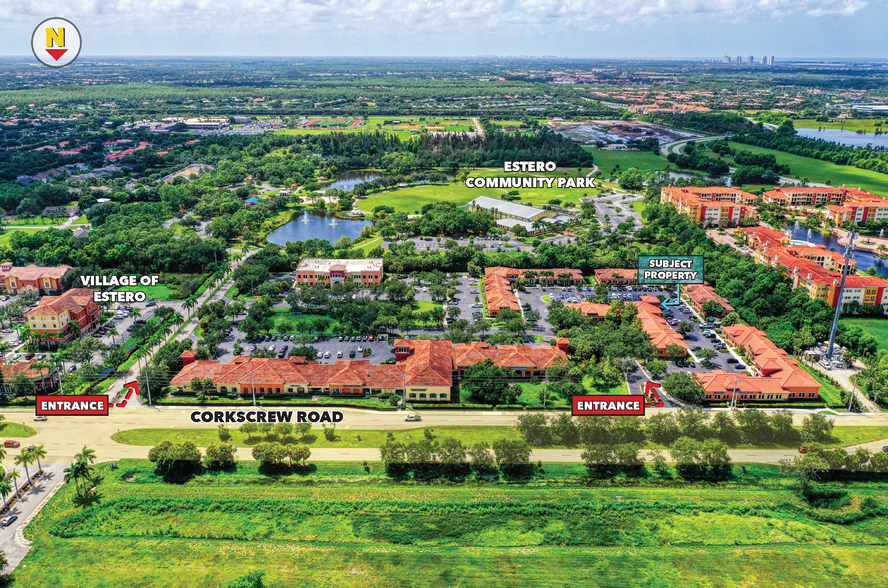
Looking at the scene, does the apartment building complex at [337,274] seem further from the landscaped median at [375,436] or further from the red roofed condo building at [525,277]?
the landscaped median at [375,436]

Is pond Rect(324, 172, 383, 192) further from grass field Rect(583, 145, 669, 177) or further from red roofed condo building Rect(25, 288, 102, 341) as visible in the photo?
red roofed condo building Rect(25, 288, 102, 341)

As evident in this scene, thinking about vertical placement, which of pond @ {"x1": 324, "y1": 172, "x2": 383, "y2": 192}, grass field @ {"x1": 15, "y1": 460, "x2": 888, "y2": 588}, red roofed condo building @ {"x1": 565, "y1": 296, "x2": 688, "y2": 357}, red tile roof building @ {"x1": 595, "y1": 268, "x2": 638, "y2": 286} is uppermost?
pond @ {"x1": 324, "y1": 172, "x2": 383, "y2": 192}

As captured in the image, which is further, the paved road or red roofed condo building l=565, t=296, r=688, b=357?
red roofed condo building l=565, t=296, r=688, b=357

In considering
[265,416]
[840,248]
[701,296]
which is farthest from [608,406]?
[840,248]

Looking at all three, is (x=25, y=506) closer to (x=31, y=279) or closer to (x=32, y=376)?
(x=32, y=376)

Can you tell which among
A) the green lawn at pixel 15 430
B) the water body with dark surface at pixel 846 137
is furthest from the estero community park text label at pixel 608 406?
the water body with dark surface at pixel 846 137

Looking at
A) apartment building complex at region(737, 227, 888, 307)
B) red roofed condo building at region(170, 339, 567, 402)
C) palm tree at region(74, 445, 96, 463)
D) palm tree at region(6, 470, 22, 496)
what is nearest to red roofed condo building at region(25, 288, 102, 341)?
red roofed condo building at region(170, 339, 567, 402)
